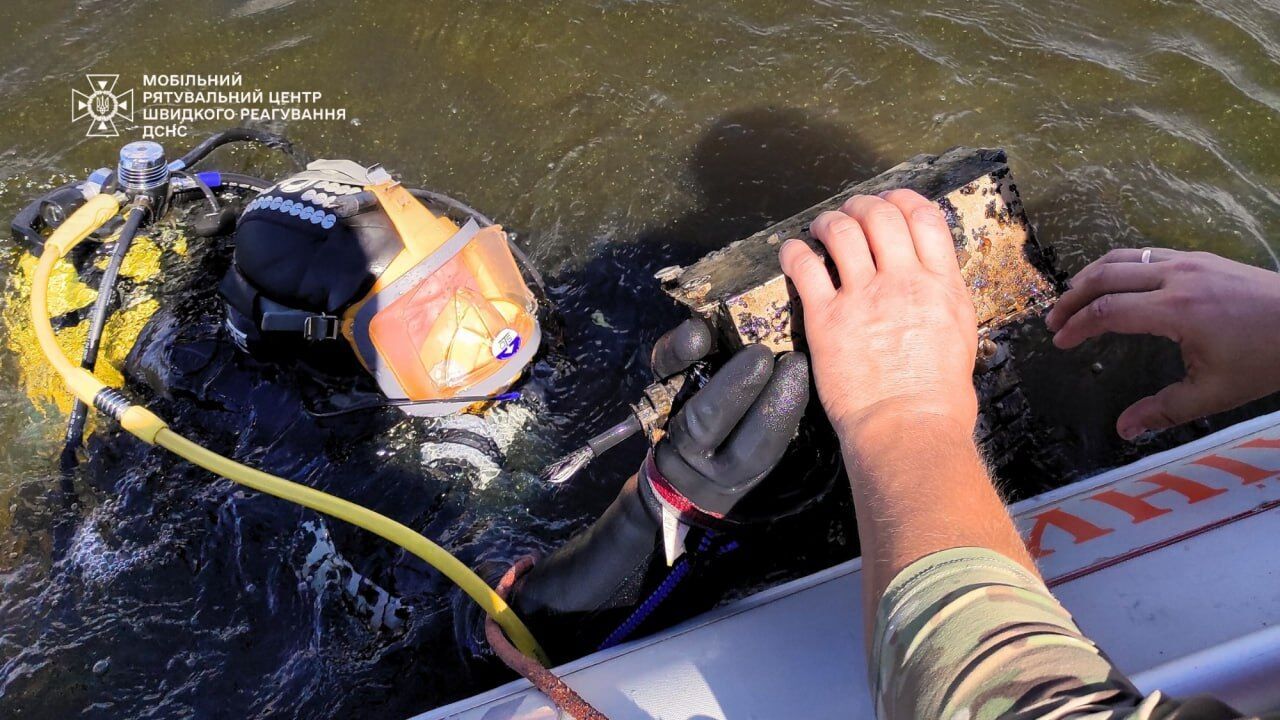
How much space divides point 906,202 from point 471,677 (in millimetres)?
1738

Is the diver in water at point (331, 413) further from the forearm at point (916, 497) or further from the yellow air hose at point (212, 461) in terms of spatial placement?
the forearm at point (916, 497)

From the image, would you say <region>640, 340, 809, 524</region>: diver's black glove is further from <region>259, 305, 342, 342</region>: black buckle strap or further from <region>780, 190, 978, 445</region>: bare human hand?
<region>259, 305, 342, 342</region>: black buckle strap

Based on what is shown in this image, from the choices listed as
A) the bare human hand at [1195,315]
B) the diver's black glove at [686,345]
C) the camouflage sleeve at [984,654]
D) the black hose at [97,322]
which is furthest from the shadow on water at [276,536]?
the camouflage sleeve at [984,654]

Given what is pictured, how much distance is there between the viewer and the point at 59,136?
3863 millimetres

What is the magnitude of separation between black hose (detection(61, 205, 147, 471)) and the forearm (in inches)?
91.2

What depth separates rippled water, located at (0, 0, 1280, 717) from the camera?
247 cm

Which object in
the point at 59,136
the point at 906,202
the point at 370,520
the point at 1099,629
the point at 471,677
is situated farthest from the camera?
the point at 59,136

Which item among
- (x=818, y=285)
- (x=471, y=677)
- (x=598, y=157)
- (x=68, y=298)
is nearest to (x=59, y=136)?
(x=68, y=298)

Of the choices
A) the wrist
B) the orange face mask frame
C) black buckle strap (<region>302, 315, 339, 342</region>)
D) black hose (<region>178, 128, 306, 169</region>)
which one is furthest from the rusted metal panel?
black hose (<region>178, 128, 306, 169</region>)

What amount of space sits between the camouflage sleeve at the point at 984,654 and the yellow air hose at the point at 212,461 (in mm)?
1006

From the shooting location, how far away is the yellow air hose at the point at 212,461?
1.90 m

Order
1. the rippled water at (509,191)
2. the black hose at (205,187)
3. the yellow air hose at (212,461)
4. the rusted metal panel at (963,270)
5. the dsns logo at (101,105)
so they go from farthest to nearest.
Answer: the dsns logo at (101,105), the black hose at (205,187), the rippled water at (509,191), the yellow air hose at (212,461), the rusted metal panel at (963,270)

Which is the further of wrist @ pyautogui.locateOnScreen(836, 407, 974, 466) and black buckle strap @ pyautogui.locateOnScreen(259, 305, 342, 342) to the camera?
black buckle strap @ pyautogui.locateOnScreen(259, 305, 342, 342)

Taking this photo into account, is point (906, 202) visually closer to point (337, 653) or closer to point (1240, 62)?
point (337, 653)
